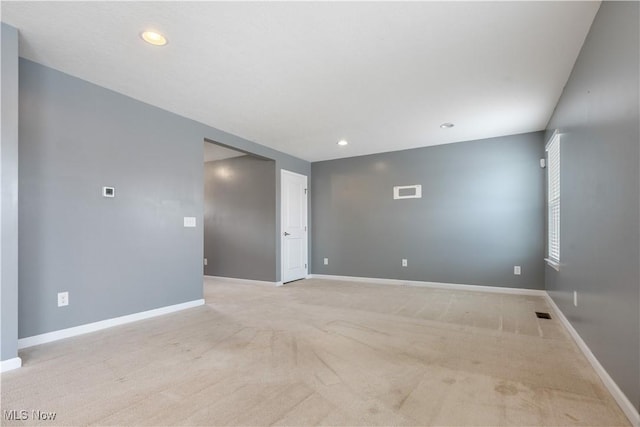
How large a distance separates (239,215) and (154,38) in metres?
3.93

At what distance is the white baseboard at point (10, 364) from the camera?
216 centimetres

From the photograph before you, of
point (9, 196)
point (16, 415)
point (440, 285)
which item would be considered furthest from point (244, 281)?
point (16, 415)

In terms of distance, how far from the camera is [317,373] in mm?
2102

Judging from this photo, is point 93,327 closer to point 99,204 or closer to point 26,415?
point 99,204

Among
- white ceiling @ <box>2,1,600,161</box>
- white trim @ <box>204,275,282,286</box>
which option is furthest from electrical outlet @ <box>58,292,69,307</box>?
white trim @ <box>204,275,282,286</box>

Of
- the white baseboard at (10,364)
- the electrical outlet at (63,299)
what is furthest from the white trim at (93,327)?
the white baseboard at (10,364)

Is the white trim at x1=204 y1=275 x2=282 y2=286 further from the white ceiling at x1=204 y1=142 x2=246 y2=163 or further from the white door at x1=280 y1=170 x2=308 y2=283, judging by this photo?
the white ceiling at x1=204 y1=142 x2=246 y2=163

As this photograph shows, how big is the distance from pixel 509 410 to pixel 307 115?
3.41 metres

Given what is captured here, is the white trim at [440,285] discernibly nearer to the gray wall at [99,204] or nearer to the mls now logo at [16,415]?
the gray wall at [99,204]

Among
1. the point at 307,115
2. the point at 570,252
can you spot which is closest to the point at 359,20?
the point at 307,115

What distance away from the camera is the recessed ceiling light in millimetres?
2270

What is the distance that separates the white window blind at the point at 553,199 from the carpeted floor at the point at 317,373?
934mm

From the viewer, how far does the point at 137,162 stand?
344 cm

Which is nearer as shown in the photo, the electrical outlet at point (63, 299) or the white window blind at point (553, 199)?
the electrical outlet at point (63, 299)
